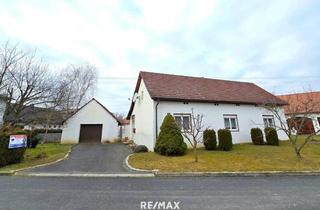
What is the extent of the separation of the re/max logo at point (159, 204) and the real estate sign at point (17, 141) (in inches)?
399

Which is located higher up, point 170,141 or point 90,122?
point 90,122

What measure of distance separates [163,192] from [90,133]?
66.6ft

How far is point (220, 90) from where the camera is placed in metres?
19.2

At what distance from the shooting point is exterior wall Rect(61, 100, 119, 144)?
24.1 meters

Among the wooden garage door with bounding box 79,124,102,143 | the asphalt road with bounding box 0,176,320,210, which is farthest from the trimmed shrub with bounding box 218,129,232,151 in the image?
the wooden garage door with bounding box 79,124,102,143

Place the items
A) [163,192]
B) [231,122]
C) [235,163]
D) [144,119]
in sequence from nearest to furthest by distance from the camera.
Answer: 1. [163,192]
2. [235,163]
3. [231,122]
4. [144,119]

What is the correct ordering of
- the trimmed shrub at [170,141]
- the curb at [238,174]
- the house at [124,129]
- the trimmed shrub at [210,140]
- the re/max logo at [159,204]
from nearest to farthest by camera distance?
the re/max logo at [159,204] → the curb at [238,174] → the trimmed shrub at [170,141] → the trimmed shrub at [210,140] → the house at [124,129]

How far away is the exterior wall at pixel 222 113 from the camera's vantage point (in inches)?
611

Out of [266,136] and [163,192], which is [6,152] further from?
[266,136]

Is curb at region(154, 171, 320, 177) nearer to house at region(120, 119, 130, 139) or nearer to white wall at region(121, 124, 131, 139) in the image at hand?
house at region(120, 119, 130, 139)

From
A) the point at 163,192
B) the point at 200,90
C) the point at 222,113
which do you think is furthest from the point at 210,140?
the point at 163,192

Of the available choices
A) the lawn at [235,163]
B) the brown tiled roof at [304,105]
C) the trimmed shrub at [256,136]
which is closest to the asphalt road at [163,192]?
the lawn at [235,163]

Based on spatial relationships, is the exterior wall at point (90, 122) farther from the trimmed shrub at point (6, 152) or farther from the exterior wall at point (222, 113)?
the trimmed shrub at point (6, 152)

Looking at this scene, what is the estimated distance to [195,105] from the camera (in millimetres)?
16250
